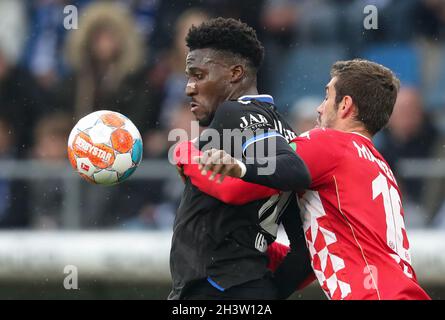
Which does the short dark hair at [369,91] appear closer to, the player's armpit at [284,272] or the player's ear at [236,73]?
the player's ear at [236,73]

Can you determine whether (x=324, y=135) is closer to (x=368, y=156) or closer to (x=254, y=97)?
(x=368, y=156)

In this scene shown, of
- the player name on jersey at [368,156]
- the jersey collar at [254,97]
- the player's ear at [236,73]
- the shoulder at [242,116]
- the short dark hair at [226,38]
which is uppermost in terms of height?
the short dark hair at [226,38]

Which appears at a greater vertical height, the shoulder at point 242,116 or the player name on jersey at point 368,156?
the shoulder at point 242,116

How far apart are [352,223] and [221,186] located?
0.68 m

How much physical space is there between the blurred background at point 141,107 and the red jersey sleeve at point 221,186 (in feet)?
11.8

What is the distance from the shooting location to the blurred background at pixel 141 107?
8.27 metres

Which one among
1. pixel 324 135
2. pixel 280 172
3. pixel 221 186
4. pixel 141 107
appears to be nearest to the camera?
pixel 280 172

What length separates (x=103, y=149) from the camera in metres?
4.93

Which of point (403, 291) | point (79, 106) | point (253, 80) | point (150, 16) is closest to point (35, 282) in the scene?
point (79, 106)

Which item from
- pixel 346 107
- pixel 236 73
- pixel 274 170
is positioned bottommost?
pixel 274 170

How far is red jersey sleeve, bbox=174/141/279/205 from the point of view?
4457 millimetres

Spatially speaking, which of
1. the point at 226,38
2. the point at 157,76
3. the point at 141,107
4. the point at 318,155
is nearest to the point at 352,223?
the point at 318,155

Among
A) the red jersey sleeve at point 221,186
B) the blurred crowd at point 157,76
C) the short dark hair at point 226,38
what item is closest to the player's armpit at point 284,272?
the red jersey sleeve at point 221,186
